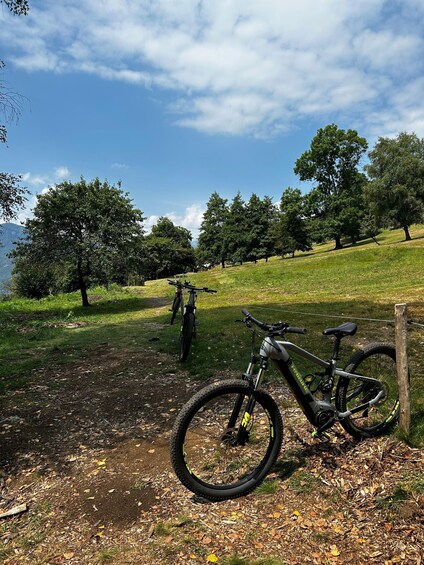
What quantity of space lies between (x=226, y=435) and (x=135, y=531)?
1.28 m

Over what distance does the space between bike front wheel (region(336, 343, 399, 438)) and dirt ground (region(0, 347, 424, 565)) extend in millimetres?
242

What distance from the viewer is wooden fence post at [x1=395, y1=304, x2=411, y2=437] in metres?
3.95

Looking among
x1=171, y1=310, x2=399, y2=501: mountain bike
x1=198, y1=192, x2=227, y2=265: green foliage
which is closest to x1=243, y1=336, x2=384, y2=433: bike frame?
x1=171, y1=310, x2=399, y2=501: mountain bike

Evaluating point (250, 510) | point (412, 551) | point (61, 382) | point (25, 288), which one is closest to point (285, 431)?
point (250, 510)

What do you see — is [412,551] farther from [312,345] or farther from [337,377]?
[312,345]

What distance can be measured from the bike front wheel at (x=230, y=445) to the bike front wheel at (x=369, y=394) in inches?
38.3

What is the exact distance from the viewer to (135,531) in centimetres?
321

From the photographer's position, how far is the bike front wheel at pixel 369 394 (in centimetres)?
420

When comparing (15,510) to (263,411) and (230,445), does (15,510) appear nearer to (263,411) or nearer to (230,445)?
(230,445)

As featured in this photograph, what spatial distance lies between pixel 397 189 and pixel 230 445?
40.9m

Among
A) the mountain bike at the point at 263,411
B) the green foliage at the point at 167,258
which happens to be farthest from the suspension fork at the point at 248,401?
the green foliage at the point at 167,258

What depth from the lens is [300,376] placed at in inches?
154

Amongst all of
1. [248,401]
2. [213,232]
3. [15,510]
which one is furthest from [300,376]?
[213,232]

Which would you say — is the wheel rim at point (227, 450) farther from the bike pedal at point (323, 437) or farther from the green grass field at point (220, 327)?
the green grass field at point (220, 327)
